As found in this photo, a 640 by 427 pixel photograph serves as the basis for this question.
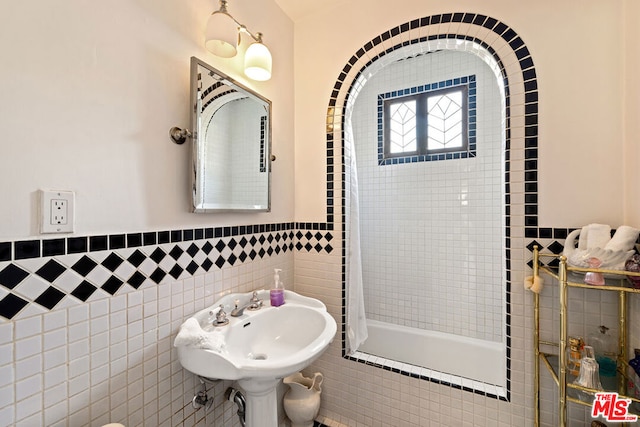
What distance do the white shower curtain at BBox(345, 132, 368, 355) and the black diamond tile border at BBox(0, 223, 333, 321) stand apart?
1.77 feet

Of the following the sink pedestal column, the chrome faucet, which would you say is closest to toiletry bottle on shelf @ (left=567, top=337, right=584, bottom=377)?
the sink pedestal column

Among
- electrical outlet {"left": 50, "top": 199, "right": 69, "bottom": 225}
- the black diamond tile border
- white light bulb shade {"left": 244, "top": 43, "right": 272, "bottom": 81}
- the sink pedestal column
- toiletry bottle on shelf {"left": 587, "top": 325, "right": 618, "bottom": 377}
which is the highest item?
white light bulb shade {"left": 244, "top": 43, "right": 272, "bottom": 81}

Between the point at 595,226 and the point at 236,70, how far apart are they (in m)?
1.71

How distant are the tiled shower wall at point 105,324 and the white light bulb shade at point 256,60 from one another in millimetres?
803

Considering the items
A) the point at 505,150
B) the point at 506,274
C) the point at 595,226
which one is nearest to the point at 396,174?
the point at 505,150

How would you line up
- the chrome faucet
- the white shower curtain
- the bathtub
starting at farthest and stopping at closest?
the bathtub, the white shower curtain, the chrome faucet

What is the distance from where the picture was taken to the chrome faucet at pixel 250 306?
3.98 ft

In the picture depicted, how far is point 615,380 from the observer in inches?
41.8

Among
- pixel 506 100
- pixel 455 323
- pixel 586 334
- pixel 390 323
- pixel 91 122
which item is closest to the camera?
pixel 91 122

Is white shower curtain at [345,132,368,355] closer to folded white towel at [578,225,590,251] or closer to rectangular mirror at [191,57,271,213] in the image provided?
rectangular mirror at [191,57,271,213]

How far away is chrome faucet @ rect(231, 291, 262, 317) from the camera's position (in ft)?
3.98

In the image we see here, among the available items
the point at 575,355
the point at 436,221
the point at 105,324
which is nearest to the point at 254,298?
the point at 105,324

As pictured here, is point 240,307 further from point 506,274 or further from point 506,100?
point 506,100

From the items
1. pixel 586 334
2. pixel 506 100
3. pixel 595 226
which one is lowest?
pixel 586 334
